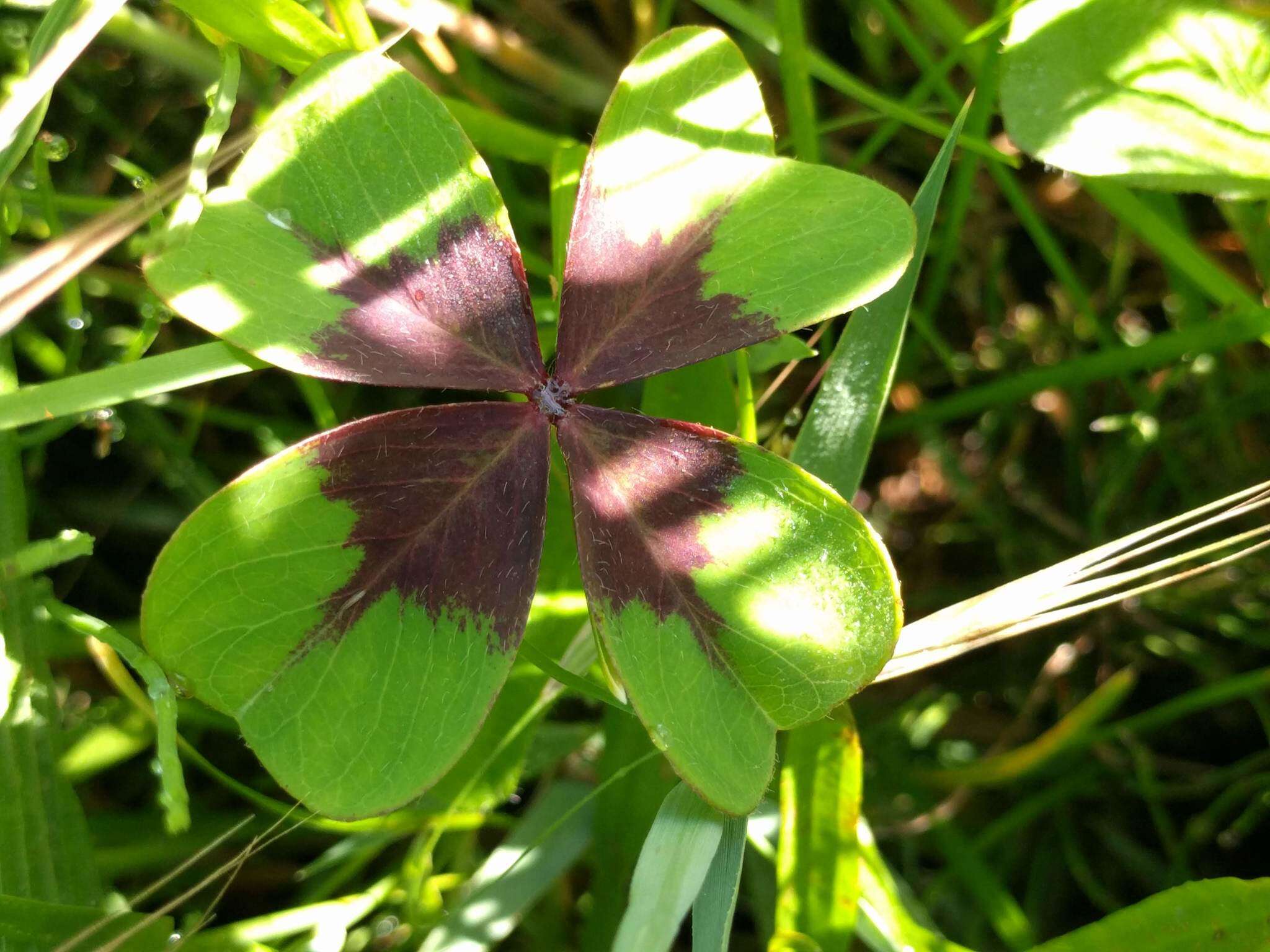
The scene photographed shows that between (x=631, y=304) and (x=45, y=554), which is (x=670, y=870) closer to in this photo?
(x=631, y=304)

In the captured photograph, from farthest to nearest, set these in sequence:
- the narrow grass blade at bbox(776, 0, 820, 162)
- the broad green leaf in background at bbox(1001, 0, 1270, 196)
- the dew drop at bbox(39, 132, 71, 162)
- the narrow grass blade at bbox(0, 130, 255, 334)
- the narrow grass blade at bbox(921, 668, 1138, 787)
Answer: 1. the narrow grass blade at bbox(921, 668, 1138, 787)
2. the narrow grass blade at bbox(776, 0, 820, 162)
3. the broad green leaf in background at bbox(1001, 0, 1270, 196)
4. the dew drop at bbox(39, 132, 71, 162)
5. the narrow grass blade at bbox(0, 130, 255, 334)

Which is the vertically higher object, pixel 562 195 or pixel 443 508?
pixel 562 195

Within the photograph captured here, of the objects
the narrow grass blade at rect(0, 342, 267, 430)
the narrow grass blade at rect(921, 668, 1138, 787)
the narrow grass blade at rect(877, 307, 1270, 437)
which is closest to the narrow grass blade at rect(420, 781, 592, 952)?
the narrow grass blade at rect(921, 668, 1138, 787)

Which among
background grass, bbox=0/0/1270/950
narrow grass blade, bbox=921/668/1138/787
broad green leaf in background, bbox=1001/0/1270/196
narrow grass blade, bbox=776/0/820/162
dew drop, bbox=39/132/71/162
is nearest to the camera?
dew drop, bbox=39/132/71/162

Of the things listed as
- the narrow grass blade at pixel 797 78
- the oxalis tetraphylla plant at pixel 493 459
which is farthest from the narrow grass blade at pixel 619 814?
the narrow grass blade at pixel 797 78

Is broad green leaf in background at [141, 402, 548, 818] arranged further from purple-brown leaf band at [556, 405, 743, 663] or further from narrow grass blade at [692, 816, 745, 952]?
narrow grass blade at [692, 816, 745, 952]

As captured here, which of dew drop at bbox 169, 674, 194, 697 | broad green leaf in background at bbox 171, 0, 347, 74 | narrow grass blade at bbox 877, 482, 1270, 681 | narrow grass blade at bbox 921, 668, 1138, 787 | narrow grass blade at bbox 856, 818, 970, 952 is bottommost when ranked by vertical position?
narrow grass blade at bbox 921, 668, 1138, 787

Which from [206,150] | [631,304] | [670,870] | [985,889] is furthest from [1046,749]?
[206,150]
